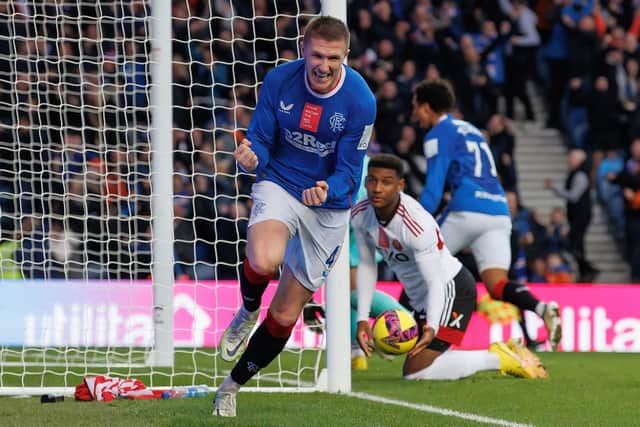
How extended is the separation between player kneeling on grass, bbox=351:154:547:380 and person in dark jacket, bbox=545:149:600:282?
274 inches

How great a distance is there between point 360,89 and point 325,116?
233 millimetres

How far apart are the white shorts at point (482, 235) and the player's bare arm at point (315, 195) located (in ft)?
15.1

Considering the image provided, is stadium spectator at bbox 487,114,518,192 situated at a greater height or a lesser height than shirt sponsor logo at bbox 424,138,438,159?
greater

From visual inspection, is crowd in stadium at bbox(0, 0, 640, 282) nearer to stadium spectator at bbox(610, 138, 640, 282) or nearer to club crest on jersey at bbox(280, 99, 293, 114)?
stadium spectator at bbox(610, 138, 640, 282)

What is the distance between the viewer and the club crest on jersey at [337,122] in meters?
5.99

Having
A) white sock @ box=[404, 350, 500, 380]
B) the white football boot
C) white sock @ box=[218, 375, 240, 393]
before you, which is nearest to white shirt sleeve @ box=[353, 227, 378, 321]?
white sock @ box=[404, 350, 500, 380]

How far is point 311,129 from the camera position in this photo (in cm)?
604

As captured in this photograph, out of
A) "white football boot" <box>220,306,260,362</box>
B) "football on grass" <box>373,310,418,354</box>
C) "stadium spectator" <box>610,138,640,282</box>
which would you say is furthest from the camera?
"stadium spectator" <box>610,138,640,282</box>

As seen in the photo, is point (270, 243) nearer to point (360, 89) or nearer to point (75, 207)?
point (360, 89)

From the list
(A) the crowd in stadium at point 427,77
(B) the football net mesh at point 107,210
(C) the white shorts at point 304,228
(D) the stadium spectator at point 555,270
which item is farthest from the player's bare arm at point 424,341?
(D) the stadium spectator at point 555,270

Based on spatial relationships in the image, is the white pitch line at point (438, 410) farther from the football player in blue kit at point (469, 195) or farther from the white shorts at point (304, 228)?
the football player in blue kit at point (469, 195)

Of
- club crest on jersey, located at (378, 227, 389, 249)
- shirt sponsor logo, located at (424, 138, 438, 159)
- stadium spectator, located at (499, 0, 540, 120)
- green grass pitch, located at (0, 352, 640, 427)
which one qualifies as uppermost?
stadium spectator, located at (499, 0, 540, 120)

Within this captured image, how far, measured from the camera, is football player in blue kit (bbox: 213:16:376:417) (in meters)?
5.96

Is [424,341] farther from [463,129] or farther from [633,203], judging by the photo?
[633,203]
